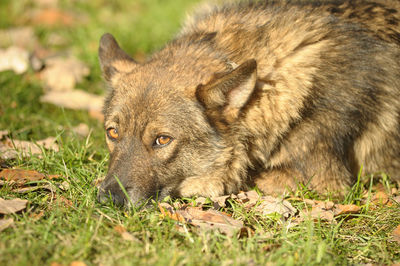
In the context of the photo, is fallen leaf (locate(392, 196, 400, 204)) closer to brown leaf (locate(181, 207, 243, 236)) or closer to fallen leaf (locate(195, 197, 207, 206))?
brown leaf (locate(181, 207, 243, 236))

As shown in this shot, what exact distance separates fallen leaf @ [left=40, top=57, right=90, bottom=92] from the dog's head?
8.60 ft

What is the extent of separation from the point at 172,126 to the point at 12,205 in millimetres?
1416

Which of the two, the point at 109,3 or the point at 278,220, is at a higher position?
the point at 109,3

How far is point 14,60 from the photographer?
666 centimetres

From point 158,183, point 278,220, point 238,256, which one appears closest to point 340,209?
point 278,220

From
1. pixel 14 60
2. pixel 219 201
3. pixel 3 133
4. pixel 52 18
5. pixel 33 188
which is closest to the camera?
pixel 33 188

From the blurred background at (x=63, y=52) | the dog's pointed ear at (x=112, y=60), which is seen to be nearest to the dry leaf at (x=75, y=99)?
the blurred background at (x=63, y=52)

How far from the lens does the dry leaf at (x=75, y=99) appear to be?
20.1ft

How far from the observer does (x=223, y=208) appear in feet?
13.5

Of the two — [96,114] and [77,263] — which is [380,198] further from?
[96,114]

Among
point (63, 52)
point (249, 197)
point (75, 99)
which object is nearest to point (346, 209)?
point (249, 197)

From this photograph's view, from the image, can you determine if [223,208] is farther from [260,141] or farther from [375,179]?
[375,179]

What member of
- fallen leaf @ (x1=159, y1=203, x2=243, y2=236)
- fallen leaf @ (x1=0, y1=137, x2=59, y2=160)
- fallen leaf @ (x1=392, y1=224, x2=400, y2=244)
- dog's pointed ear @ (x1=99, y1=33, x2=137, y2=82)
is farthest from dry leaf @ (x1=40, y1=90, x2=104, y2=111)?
fallen leaf @ (x1=392, y1=224, x2=400, y2=244)

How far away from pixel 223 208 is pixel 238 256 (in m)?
0.96
